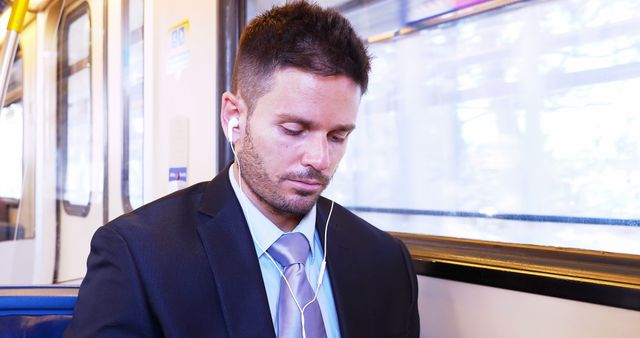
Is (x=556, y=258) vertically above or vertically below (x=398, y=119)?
below

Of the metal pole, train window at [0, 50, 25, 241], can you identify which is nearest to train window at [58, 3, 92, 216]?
train window at [0, 50, 25, 241]

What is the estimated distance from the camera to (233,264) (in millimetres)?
1302

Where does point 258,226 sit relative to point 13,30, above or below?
below

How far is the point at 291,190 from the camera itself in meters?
1.32

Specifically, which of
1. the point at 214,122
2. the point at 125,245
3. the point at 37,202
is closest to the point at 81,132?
the point at 37,202

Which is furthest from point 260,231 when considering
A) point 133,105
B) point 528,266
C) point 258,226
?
point 133,105

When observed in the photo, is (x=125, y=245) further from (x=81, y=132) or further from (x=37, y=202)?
(x=37, y=202)

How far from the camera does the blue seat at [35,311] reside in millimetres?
1330

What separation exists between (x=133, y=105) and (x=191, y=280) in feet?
6.46

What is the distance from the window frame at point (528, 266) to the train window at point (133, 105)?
161 cm

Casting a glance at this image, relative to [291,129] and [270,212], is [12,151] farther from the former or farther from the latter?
[291,129]

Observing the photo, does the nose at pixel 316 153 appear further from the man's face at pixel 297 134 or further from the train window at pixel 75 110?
the train window at pixel 75 110

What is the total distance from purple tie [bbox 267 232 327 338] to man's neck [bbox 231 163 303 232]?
4 cm

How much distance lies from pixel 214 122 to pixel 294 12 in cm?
112
